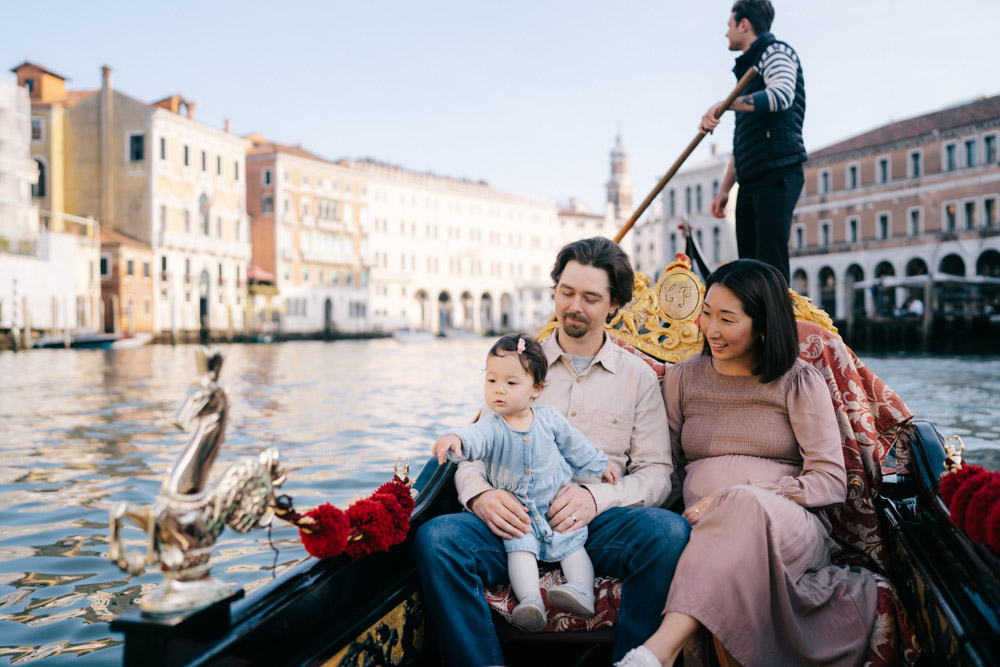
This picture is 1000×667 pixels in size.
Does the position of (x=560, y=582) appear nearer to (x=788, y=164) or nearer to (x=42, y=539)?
(x=788, y=164)

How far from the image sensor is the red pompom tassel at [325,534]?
1.55m

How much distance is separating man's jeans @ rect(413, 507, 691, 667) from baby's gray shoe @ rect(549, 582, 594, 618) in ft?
0.23

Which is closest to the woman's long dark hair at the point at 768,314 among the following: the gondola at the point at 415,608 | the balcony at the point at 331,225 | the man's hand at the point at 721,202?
the gondola at the point at 415,608

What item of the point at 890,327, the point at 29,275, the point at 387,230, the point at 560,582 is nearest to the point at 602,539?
the point at 560,582

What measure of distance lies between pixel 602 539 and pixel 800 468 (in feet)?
1.68

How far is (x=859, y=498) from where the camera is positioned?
2102 mm

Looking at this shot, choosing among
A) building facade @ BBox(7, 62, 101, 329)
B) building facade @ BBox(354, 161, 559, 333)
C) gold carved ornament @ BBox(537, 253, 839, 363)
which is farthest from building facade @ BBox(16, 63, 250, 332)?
gold carved ornament @ BBox(537, 253, 839, 363)

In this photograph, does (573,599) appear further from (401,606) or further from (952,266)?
(952,266)

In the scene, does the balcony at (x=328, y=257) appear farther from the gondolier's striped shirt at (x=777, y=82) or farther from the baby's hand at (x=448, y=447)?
the baby's hand at (x=448, y=447)

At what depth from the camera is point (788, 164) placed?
2.93 m

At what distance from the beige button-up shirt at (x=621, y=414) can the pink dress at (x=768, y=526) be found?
2.9 inches

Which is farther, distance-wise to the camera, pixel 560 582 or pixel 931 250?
pixel 931 250

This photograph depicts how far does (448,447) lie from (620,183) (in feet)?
229

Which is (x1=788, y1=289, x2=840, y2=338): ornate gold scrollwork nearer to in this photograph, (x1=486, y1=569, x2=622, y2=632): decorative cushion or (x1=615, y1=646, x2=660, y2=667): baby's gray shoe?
(x1=486, y1=569, x2=622, y2=632): decorative cushion
